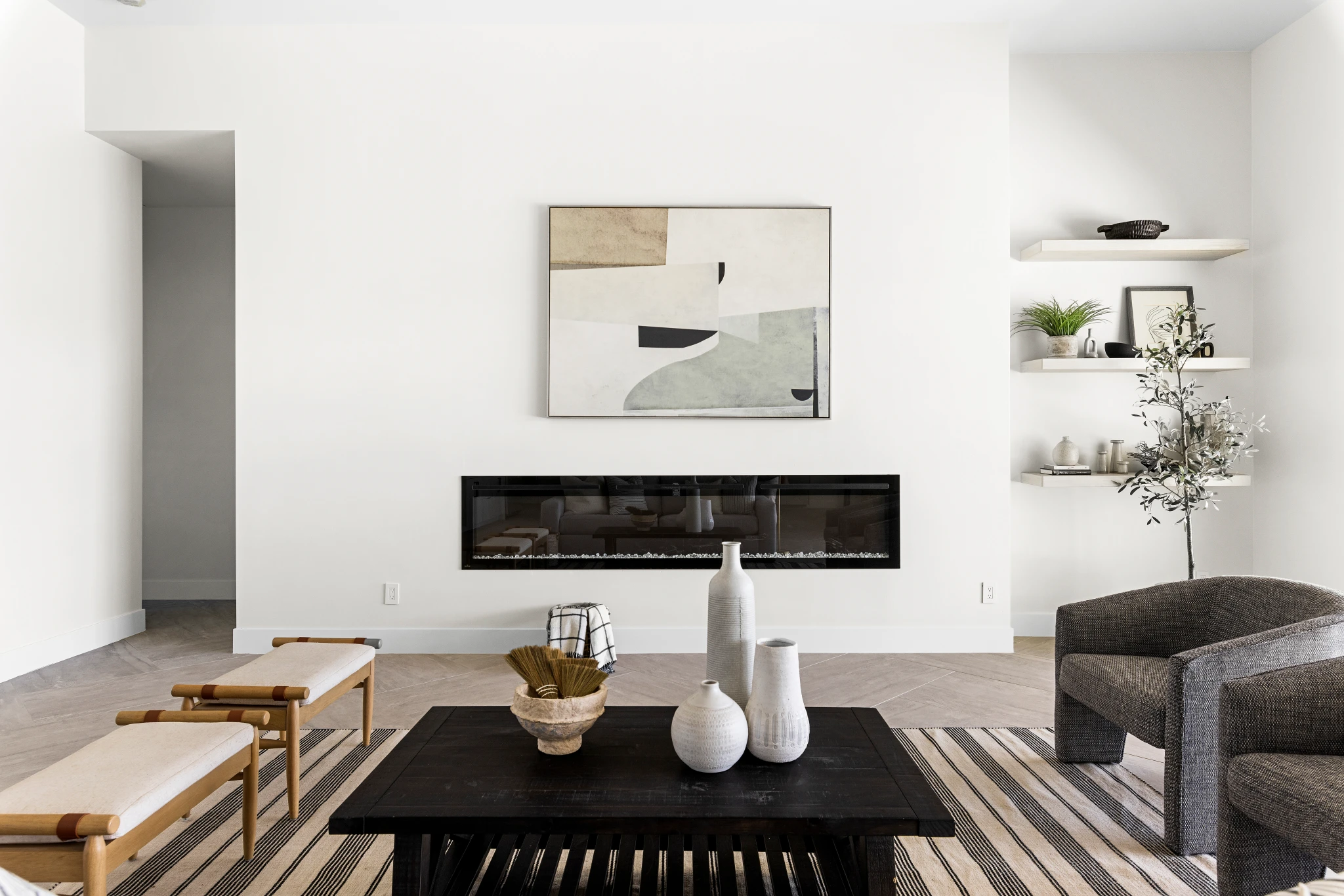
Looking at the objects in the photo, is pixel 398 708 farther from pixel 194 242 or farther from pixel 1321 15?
pixel 1321 15

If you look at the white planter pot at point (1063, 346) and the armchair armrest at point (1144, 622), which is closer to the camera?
the armchair armrest at point (1144, 622)

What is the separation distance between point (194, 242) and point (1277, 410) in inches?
265

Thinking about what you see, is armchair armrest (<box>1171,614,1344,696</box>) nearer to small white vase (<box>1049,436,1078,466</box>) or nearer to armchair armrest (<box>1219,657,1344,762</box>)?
armchair armrest (<box>1219,657,1344,762</box>)

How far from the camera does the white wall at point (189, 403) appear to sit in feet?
18.0

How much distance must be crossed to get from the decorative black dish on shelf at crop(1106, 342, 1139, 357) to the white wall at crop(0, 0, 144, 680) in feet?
17.7

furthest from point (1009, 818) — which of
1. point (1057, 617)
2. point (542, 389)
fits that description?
point (542, 389)

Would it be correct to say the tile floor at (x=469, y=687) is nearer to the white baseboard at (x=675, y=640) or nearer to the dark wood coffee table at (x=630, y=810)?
the white baseboard at (x=675, y=640)

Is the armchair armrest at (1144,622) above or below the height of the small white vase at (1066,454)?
below

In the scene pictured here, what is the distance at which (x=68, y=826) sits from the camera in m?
1.45

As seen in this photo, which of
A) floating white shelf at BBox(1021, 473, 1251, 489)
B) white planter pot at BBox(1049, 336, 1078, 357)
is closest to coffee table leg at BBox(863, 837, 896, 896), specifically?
floating white shelf at BBox(1021, 473, 1251, 489)

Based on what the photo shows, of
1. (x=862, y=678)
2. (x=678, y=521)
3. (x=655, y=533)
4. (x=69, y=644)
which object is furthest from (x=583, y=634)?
(x=69, y=644)

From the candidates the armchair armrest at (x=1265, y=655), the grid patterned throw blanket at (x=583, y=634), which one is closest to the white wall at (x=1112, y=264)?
the grid patterned throw blanket at (x=583, y=634)

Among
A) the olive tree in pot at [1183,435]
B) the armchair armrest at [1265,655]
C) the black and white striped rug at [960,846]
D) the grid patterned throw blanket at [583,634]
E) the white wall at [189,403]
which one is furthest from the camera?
the white wall at [189,403]

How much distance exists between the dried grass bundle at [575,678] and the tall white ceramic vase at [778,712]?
0.34 m
